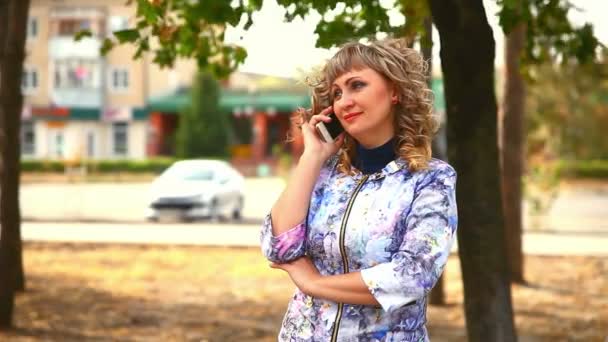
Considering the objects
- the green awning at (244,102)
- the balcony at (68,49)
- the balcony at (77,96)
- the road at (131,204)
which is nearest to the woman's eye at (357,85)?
the road at (131,204)

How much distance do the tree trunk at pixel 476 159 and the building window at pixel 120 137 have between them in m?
48.2

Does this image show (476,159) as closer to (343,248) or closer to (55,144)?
(343,248)

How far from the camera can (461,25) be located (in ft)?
18.3

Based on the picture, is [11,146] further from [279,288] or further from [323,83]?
[323,83]

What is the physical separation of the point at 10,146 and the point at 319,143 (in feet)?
23.0

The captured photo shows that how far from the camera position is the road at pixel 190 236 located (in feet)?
51.0

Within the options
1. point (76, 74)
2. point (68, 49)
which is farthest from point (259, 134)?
point (68, 49)

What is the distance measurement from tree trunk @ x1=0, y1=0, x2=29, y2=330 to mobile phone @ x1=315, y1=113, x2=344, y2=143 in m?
6.62

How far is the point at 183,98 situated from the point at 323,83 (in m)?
50.6

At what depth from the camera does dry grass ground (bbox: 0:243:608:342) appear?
8.62m

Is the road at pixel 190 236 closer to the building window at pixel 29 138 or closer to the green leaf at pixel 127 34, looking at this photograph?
the green leaf at pixel 127 34

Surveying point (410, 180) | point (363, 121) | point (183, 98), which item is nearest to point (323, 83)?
point (363, 121)

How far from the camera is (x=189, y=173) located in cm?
2231

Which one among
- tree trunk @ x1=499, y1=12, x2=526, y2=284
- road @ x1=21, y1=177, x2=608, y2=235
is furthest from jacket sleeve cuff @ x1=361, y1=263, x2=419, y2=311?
road @ x1=21, y1=177, x2=608, y2=235
